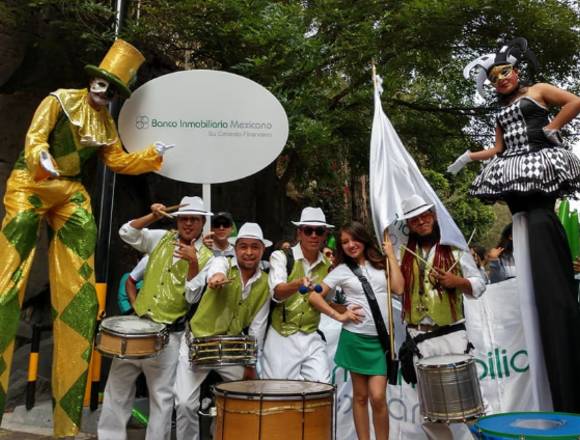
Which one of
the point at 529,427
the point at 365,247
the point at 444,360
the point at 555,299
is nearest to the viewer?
the point at 529,427

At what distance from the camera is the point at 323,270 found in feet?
15.7

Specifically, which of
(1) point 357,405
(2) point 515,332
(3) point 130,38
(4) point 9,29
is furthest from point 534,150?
(4) point 9,29

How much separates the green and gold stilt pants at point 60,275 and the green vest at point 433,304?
8.21 feet

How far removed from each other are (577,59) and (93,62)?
667 cm

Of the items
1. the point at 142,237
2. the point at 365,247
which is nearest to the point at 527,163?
the point at 365,247

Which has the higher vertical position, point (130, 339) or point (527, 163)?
point (527, 163)

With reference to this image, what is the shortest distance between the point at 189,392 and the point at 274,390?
51.6 inches

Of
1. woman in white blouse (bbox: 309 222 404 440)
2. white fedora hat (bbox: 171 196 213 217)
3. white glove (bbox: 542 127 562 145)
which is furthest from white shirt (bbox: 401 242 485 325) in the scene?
white fedora hat (bbox: 171 196 213 217)

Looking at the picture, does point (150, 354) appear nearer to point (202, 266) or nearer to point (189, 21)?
point (202, 266)

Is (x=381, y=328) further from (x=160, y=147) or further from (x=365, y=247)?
(x=160, y=147)

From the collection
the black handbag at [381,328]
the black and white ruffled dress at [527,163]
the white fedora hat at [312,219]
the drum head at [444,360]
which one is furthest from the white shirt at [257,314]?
the black and white ruffled dress at [527,163]

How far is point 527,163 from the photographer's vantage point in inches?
152

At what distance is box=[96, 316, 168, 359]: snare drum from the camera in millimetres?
4188

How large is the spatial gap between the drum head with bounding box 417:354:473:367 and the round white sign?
2.58 meters
